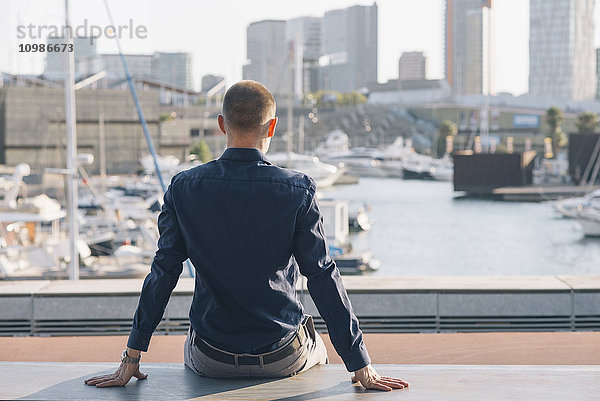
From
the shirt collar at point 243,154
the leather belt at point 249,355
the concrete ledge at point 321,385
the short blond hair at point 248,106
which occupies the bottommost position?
the concrete ledge at point 321,385

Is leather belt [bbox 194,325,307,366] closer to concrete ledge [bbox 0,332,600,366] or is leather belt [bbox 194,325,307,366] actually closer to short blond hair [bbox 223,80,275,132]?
short blond hair [bbox 223,80,275,132]

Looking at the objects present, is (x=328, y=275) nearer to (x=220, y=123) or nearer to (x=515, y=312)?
(x=220, y=123)

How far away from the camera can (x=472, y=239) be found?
3653cm

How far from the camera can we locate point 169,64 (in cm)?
8312

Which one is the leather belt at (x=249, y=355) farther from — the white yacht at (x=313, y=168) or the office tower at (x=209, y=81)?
the office tower at (x=209, y=81)

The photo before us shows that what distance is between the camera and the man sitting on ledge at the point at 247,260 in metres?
2.09

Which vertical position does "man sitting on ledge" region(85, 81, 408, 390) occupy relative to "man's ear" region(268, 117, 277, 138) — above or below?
below

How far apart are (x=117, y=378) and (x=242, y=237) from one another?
45 centimetres

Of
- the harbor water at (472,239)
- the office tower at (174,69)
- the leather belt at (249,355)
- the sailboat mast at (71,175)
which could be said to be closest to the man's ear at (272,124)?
the leather belt at (249,355)

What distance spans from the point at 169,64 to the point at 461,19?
62517 millimetres

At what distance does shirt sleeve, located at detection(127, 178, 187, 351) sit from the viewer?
2156mm

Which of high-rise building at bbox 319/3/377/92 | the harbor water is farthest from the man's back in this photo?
high-rise building at bbox 319/3/377/92

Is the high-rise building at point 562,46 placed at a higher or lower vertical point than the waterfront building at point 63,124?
higher

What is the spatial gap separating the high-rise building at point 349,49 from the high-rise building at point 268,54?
73.3 feet
